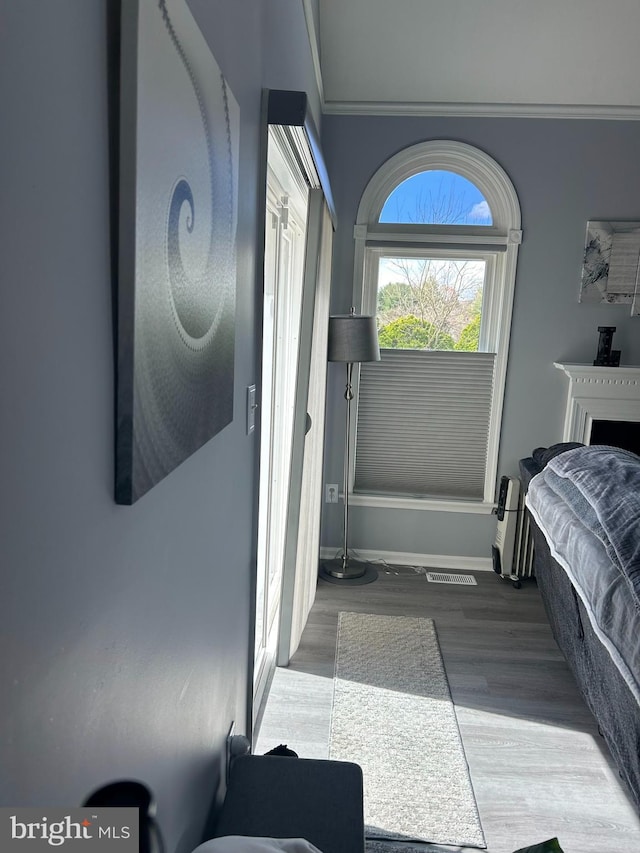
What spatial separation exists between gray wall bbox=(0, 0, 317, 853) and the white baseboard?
293 cm

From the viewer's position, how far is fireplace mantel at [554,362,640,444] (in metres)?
3.55

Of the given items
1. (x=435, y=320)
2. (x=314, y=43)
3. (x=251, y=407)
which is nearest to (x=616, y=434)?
(x=435, y=320)

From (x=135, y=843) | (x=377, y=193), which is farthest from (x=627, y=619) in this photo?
(x=377, y=193)

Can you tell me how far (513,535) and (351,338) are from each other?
1525mm

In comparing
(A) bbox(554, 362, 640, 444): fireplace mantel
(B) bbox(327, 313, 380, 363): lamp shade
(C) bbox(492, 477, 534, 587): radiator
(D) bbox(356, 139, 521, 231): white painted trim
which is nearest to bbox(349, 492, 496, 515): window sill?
(C) bbox(492, 477, 534, 587): radiator

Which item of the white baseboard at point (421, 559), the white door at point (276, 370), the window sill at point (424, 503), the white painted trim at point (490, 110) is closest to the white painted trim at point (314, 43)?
the white painted trim at point (490, 110)

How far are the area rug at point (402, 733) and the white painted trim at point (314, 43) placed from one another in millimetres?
2740

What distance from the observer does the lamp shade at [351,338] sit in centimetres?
330

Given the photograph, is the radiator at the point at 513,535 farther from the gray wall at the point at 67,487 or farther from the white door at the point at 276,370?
the gray wall at the point at 67,487

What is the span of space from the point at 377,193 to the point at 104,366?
10.7 ft

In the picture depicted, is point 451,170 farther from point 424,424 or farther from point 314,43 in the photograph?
point 424,424

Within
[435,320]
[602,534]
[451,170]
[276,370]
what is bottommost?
[602,534]

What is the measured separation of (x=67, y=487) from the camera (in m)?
0.61

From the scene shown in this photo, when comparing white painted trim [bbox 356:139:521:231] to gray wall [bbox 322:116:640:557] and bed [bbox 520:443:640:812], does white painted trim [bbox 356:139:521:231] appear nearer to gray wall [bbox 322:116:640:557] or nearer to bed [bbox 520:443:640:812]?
gray wall [bbox 322:116:640:557]
